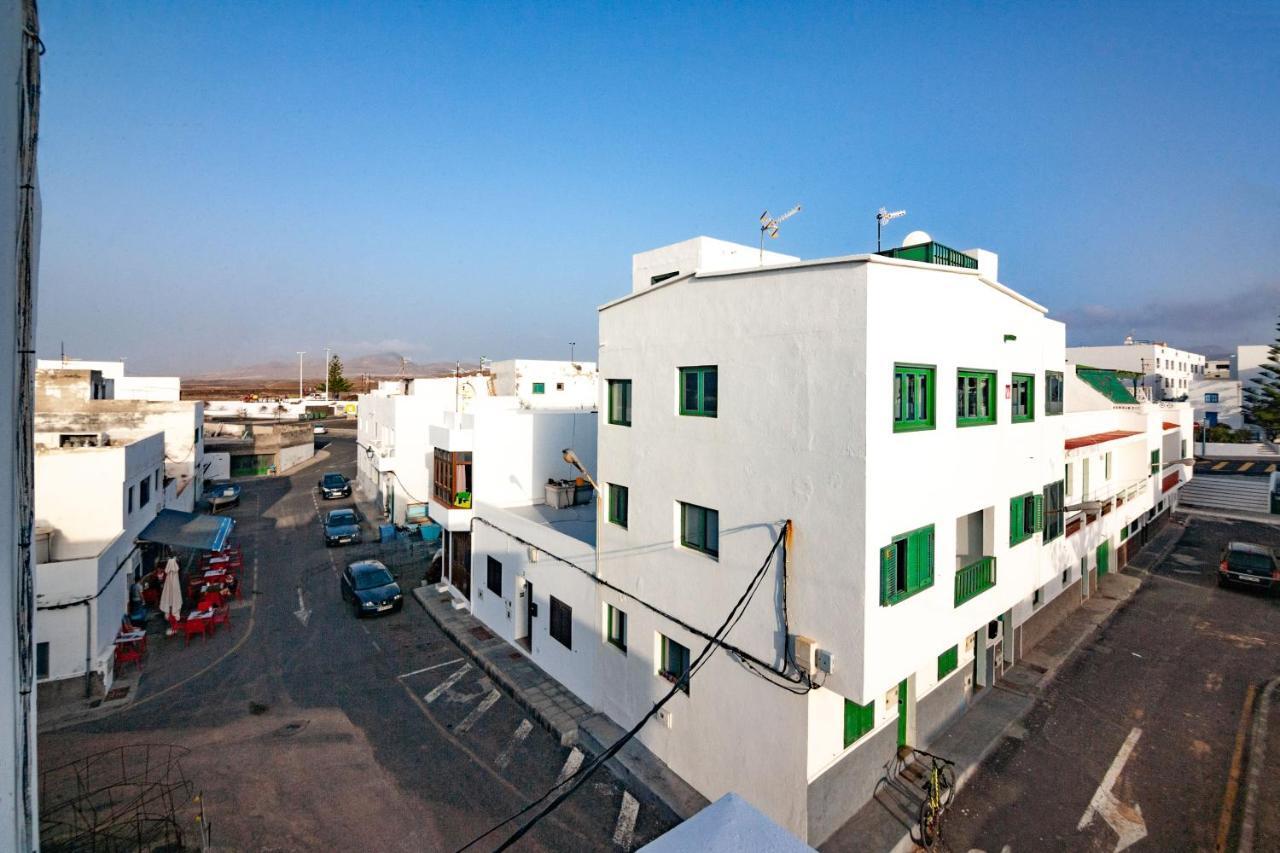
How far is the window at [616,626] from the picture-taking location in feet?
39.7

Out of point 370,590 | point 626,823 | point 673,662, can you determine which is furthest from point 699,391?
point 370,590

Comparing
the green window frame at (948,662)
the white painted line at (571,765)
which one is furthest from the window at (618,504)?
the green window frame at (948,662)

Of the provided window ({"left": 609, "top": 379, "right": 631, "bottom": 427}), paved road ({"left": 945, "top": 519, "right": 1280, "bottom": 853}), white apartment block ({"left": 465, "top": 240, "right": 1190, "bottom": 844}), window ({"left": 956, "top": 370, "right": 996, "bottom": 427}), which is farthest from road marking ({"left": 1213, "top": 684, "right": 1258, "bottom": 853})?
window ({"left": 609, "top": 379, "right": 631, "bottom": 427})

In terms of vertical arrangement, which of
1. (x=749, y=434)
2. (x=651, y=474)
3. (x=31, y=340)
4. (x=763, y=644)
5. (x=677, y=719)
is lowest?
(x=677, y=719)

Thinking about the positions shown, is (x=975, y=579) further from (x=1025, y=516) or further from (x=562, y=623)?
(x=562, y=623)

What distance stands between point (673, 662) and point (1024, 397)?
8290 millimetres

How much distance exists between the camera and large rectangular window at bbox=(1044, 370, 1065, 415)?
12422 millimetres

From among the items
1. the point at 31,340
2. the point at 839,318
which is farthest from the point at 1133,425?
the point at 31,340

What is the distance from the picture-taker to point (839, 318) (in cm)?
786

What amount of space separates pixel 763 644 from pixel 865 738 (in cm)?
267

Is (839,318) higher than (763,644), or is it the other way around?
(839,318)

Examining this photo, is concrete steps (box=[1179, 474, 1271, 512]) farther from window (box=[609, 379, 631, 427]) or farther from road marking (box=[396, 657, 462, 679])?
road marking (box=[396, 657, 462, 679])

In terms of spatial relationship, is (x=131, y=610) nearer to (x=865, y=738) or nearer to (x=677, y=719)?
(x=677, y=719)

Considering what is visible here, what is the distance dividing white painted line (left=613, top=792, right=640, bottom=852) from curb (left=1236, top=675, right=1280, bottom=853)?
29.5 feet
